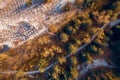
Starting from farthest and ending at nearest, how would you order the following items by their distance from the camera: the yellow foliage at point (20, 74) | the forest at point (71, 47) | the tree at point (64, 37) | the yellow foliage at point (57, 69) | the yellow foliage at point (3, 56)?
the yellow foliage at point (57, 69) → the yellow foliage at point (20, 74) → the forest at point (71, 47) → the tree at point (64, 37) → the yellow foliage at point (3, 56)

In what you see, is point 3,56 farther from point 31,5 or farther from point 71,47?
point 71,47

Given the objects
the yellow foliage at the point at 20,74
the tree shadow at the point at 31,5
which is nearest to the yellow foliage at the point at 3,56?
the yellow foliage at the point at 20,74

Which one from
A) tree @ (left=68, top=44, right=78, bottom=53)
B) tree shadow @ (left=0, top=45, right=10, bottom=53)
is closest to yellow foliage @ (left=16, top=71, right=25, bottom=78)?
tree shadow @ (left=0, top=45, right=10, bottom=53)

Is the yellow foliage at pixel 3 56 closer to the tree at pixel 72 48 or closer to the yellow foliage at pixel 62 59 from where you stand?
the yellow foliage at pixel 62 59

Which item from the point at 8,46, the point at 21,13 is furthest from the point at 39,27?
the point at 8,46

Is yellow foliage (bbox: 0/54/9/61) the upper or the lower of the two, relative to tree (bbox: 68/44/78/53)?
upper

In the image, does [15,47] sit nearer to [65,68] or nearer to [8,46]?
[8,46]

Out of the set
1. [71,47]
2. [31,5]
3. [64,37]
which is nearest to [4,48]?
[31,5]

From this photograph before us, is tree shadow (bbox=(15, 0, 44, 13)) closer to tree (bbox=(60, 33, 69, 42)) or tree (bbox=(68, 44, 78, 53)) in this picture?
tree (bbox=(60, 33, 69, 42))

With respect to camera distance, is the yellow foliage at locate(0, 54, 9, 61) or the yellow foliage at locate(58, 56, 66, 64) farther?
the yellow foliage at locate(58, 56, 66, 64)

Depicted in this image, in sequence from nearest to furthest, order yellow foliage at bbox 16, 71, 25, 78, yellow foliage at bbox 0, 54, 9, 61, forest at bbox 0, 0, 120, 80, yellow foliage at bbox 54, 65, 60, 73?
yellow foliage at bbox 0, 54, 9, 61 < forest at bbox 0, 0, 120, 80 < yellow foliage at bbox 16, 71, 25, 78 < yellow foliage at bbox 54, 65, 60, 73

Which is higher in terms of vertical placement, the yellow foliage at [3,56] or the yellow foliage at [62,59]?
the yellow foliage at [3,56]
